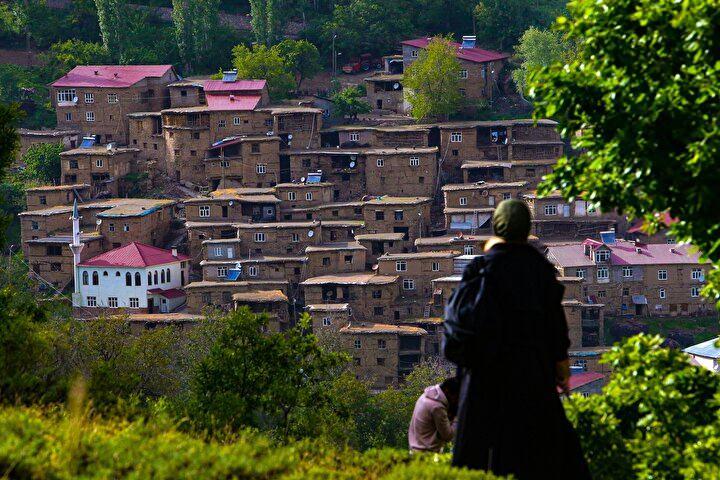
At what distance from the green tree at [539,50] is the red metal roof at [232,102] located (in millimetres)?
9642

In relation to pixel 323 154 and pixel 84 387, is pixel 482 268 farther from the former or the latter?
pixel 323 154

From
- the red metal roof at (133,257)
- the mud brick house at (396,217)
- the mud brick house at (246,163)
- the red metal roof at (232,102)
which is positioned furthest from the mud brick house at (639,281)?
the red metal roof at (232,102)

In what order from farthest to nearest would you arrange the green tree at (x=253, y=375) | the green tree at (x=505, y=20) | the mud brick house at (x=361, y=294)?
the green tree at (x=505, y=20) < the mud brick house at (x=361, y=294) < the green tree at (x=253, y=375)

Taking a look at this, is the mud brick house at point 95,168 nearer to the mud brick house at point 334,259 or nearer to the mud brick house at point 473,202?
the mud brick house at point 334,259

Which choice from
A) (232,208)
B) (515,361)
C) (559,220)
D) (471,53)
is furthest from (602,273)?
(515,361)

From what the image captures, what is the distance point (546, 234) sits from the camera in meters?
52.8

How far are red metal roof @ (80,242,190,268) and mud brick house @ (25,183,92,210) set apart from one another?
4.17 m

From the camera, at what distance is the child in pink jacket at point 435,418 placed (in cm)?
1154

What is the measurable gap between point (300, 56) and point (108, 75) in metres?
7.69

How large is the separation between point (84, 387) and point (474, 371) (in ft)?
16.2

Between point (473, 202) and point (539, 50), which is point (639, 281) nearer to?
point (473, 202)

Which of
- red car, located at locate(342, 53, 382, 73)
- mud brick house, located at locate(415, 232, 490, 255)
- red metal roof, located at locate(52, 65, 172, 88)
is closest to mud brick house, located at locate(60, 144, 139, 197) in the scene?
red metal roof, located at locate(52, 65, 172, 88)

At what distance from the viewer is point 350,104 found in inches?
2324

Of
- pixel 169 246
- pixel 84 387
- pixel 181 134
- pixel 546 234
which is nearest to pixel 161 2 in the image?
pixel 181 134
